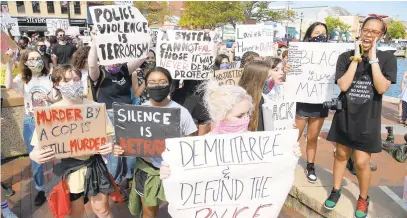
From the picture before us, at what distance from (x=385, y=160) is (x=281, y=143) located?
3948 millimetres

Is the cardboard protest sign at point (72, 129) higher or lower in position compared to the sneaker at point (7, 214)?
higher

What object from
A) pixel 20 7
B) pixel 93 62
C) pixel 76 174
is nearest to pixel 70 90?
pixel 76 174

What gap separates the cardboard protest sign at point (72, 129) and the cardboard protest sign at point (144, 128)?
20 cm

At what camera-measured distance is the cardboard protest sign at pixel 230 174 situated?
90.9 inches

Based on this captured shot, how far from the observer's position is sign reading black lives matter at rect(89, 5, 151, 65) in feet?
12.6

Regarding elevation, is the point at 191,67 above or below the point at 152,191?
above

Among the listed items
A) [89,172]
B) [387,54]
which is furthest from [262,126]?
[89,172]

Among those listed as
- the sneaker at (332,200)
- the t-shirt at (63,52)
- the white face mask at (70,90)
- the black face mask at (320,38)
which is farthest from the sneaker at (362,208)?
the t-shirt at (63,52)

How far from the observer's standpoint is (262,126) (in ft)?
10.1

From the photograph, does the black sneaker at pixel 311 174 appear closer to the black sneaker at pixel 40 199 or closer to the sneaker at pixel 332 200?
the sneaker at pixel 332 200

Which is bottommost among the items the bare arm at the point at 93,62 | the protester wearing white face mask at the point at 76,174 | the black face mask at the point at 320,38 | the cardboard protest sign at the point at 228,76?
the protester wearing white face mask at the point at 76,174

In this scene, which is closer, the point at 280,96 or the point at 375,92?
the point at 375,92

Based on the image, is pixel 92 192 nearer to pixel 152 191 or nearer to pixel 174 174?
pixel 152 191

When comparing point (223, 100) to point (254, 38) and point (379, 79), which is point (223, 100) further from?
point (254, 38)
